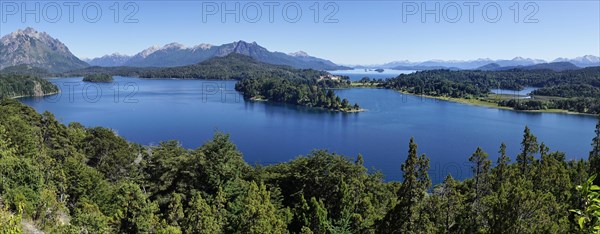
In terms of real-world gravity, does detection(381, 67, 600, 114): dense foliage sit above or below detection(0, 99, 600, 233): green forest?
above

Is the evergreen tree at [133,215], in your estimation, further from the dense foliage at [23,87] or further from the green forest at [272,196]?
the dense foliage at [23,87]

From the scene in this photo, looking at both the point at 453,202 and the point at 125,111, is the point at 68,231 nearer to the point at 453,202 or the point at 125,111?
the point at 453,202

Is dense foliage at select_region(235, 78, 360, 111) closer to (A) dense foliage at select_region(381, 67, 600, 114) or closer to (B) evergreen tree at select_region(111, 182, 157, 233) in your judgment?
(A) dense foliage at select_region(381, 67, 600, 114)

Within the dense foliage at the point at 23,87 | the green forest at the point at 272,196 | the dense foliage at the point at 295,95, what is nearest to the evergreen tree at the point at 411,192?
the green forest at the point at 272,196

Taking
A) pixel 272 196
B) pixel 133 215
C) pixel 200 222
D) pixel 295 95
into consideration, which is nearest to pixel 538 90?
pixel 295 95

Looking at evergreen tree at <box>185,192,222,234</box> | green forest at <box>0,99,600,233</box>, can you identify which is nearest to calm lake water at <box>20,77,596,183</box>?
green forest at <box>0,99,600,233</box>
